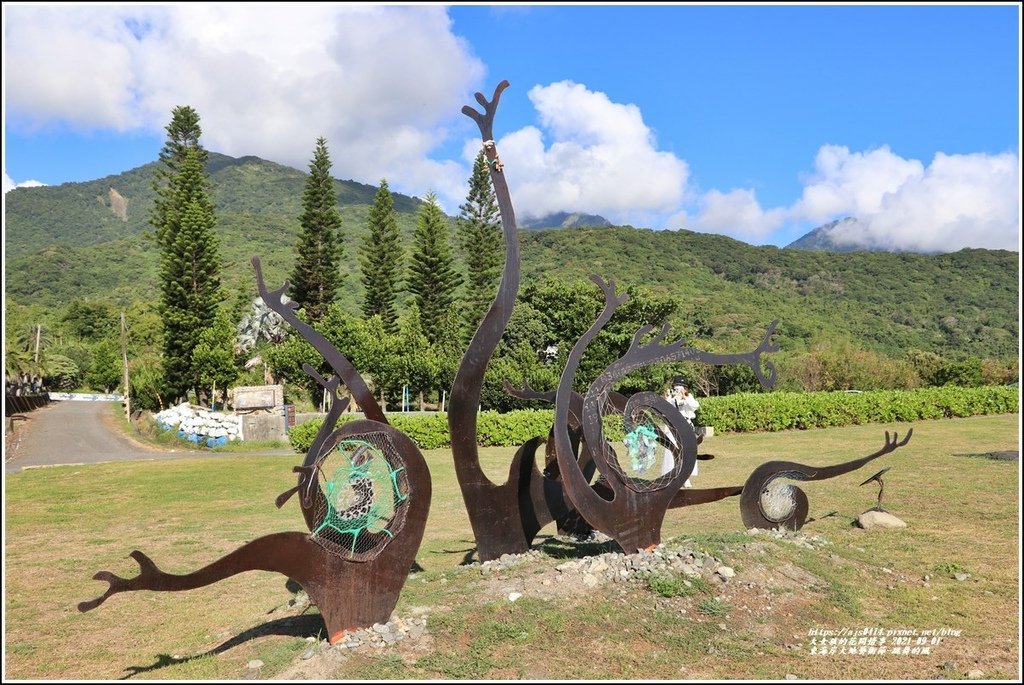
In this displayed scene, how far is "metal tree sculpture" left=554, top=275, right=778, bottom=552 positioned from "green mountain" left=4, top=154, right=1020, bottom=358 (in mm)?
25195

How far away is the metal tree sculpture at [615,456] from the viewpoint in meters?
5.75

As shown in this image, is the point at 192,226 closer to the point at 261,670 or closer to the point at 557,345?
the point at 557,345

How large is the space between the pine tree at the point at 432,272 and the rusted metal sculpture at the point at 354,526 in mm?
23390

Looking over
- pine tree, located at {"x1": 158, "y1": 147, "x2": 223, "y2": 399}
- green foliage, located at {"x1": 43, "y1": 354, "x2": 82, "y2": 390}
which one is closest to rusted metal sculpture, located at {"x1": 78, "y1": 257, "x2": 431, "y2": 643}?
pine tree, located at {"x1": 158, "y1": 147, "x2": 223, "y2": 399}

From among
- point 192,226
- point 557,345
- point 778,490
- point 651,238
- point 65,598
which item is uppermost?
point 651,238

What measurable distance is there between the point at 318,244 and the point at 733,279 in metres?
29.1

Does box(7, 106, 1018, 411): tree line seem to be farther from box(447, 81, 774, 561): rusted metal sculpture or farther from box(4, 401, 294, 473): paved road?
box(447, 81, 774, 561): rusted metal sculpture

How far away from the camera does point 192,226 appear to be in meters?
23.5

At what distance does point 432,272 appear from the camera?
28.7 m

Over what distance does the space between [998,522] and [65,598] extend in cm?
882

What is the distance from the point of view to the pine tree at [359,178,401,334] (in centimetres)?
3011

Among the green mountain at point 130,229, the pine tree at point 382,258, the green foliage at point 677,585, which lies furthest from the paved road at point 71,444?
the green foliage at point 677,585

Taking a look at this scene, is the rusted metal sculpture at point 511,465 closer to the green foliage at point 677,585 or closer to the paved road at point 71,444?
the green foliage at point 677,585

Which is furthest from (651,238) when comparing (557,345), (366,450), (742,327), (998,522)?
(366,450)
